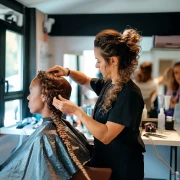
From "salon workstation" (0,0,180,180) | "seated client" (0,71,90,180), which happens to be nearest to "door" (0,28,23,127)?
"salon workstation" (0,0,180,180)

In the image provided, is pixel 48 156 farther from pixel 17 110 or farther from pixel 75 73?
pixel 17 110

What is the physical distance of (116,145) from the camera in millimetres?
1368

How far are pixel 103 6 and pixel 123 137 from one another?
5.66ft

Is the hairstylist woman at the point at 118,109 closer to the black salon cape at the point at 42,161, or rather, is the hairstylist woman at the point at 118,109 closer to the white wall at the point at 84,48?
the black salon cape at the point at 42,161

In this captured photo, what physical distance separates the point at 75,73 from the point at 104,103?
447 mm

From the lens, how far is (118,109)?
1.29m

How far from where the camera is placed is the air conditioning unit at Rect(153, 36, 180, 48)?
269 cm

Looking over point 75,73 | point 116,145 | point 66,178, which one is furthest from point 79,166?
point 75,73

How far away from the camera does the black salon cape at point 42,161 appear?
4.27ft

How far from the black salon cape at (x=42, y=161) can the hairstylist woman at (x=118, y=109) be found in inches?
6.8

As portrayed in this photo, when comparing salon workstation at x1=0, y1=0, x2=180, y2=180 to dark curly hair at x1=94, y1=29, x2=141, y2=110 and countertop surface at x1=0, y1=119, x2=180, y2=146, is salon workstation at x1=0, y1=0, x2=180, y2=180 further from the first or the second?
dark curly hair at x1=94, y1=29, x2=141, y2=110

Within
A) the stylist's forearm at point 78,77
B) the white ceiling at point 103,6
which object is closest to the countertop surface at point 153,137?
the stylist's forearm at point 78,77

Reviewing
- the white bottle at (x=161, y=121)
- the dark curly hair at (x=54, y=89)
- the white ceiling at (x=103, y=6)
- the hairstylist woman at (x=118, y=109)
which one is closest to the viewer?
the hairstylist woman at (x=118, y=109)

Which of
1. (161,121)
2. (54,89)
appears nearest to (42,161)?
(54,89)
